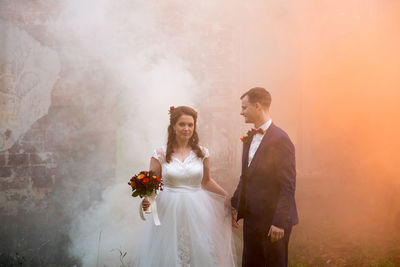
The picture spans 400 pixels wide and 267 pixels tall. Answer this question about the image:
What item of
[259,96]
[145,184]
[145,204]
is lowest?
[145,204]

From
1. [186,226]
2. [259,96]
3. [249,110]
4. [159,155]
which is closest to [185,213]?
[186,226]

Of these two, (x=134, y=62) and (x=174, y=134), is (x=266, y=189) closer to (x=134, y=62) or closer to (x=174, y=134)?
(x=174, y=134)

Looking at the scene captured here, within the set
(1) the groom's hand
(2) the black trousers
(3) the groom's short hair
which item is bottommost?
(2) the black trousers

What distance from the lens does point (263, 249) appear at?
2879mm

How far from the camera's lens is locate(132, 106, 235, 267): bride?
9.70 ft

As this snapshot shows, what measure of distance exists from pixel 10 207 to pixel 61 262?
147 cm

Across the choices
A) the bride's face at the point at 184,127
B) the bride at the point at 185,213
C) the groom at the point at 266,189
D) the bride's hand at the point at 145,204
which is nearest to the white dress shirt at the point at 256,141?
the groom at the point at 266,189

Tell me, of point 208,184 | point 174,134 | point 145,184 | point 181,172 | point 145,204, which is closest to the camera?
point 145,184

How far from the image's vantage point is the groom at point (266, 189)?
2736 mm

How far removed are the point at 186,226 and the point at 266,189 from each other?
92 centimetres

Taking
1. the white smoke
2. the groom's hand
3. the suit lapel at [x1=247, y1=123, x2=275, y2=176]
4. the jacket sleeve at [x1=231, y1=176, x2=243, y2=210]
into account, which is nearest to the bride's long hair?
the jacket sleeve at [x1=231, y1=176, x2=243, y2=210]

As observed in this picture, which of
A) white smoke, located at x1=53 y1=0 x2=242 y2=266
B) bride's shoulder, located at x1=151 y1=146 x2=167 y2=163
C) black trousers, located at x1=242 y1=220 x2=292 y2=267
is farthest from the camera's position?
white smoke, located at x1=53 y1=0 x2=242 y2=266

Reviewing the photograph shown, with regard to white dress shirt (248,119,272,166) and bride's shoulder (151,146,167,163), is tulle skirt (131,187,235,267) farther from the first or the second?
white dress shirt (248,119,272,166)

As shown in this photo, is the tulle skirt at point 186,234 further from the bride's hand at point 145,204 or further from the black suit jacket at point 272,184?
the black suit jacket at point 272,184
